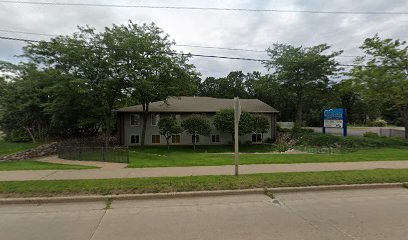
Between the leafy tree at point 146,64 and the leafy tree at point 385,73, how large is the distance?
48.9ft

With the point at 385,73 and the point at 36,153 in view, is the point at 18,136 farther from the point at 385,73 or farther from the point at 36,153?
the point at 385,73

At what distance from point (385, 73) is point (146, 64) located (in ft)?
62.6

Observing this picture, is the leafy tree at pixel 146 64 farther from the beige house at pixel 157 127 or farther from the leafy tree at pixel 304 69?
the leafy tree at pixel 304 69

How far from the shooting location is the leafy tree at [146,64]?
2444 cm

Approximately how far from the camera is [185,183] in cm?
893

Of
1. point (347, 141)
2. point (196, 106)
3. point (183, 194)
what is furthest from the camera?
point (196, 106)

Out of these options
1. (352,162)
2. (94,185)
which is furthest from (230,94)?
(94,185)

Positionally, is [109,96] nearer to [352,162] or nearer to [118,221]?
[352,162]

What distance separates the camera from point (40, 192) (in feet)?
26.5

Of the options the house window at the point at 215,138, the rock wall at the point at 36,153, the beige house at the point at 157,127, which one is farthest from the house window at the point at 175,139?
the rock wall at the point at 36,153

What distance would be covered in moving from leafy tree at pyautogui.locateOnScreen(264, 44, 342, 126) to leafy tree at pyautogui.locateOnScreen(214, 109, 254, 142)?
6945 millimetres

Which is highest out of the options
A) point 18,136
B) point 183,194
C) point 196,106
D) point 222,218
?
point 196,106

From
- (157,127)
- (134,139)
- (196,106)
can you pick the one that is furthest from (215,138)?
(134,139)

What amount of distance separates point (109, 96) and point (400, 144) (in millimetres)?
23042
